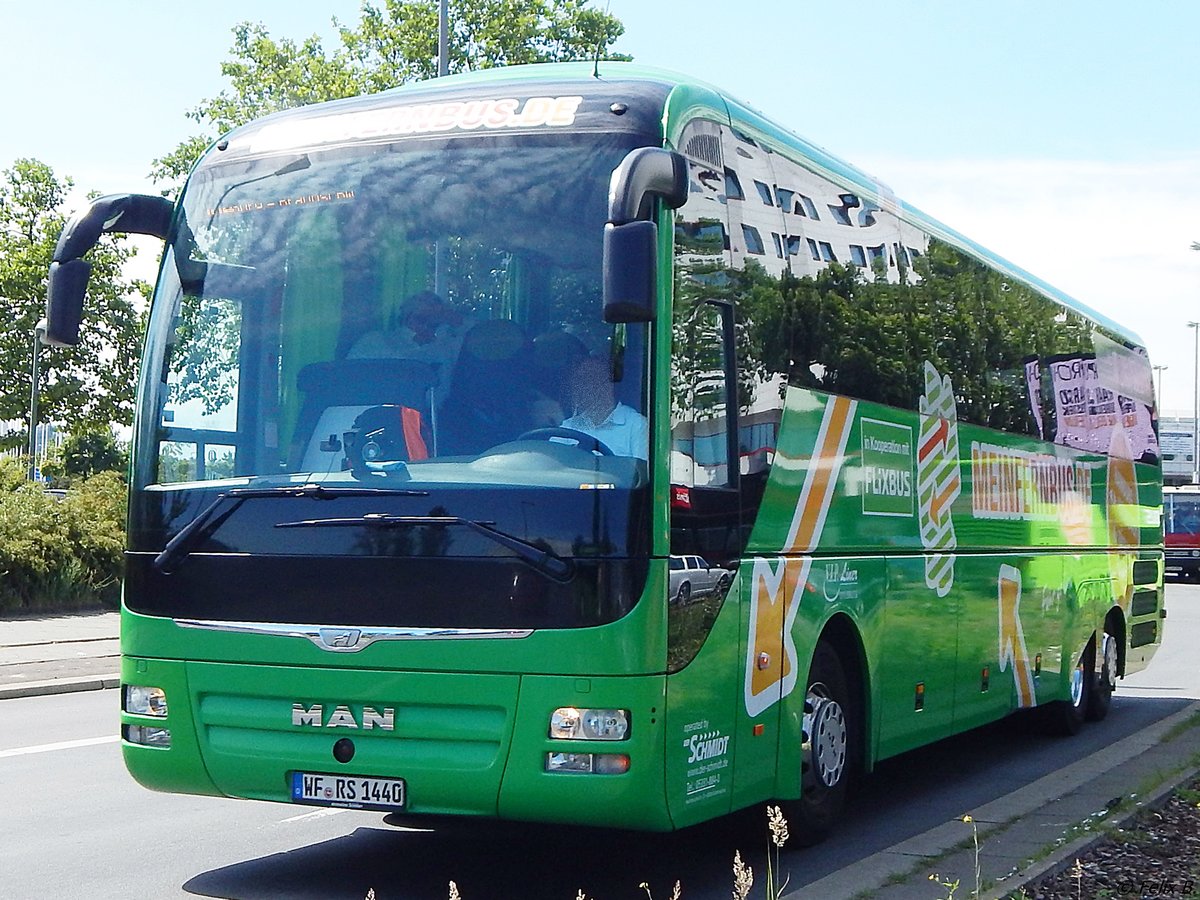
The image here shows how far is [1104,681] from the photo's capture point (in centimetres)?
1516

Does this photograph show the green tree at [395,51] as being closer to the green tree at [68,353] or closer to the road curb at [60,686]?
the green tree at [68,353]

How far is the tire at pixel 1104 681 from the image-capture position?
1495cm

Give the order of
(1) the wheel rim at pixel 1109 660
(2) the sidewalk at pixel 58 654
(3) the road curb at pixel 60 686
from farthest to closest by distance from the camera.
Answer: (2) the sidewalk at pixel 58 654 → (3) the road curb at pixel 60 686 → (1) the wheel rim at pixel 1109 660

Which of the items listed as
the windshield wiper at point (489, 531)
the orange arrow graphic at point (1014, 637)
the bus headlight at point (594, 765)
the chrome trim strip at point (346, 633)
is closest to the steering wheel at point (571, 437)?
the windshield wiper at point (489, 531)

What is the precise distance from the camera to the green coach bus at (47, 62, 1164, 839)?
6.59 meters

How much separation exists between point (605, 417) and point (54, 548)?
18.0m

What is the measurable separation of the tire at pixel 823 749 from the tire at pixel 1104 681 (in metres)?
6.64

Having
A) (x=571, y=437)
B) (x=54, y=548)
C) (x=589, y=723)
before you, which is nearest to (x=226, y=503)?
(x=571, y=437)

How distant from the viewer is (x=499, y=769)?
6.61m

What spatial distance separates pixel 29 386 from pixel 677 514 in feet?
165

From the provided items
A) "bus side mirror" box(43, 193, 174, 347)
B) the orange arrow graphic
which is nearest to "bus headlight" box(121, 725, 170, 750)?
"bus side mirror" box(43, 193, 174, 347)

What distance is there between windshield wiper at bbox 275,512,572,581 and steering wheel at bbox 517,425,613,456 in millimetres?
399

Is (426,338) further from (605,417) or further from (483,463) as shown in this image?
(605,417)

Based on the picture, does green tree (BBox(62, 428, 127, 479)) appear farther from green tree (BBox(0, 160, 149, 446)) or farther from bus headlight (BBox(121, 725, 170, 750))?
bus headlight (BBox(121, 725, 170, 750))
